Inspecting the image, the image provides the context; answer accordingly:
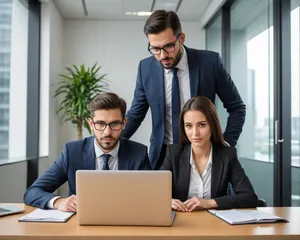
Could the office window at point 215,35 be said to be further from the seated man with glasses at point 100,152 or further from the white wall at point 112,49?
the seated man with glasses at point 100,152

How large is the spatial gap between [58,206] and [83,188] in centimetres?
35

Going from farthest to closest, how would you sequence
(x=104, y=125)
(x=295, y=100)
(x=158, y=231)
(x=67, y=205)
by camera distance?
(x=295, y=100) < (x=104, y=125) < (x=67, y=205) < (x=158, y=231)

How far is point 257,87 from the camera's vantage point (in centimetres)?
408

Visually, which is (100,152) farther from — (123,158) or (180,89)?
(180,89)

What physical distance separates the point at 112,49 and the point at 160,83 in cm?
415

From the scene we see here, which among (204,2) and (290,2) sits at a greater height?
(204,2)

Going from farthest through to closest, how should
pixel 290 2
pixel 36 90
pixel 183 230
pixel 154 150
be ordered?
1. pixel 36 90
2. pixel 290 2
3. pixel 154 150
4. pixel 183 230

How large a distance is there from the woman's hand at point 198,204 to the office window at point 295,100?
1.78 meters

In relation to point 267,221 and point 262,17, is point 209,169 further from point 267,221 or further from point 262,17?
point 262,17

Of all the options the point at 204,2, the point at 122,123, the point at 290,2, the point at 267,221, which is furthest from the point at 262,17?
the point at 267,221

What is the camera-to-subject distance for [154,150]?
93.5 inches

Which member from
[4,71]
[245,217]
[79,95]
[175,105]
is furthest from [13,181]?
[245,217]

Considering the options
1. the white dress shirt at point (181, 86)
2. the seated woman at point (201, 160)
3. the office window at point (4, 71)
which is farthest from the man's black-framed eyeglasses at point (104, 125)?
the office window at point (4, 71)

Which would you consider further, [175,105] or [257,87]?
[257,87]
